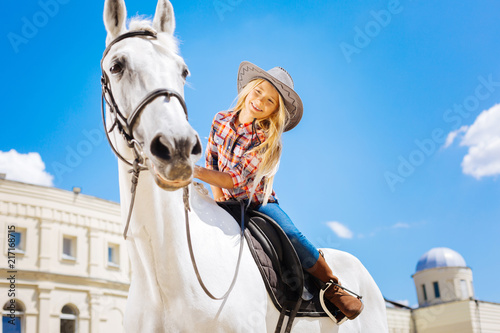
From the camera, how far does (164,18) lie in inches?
125

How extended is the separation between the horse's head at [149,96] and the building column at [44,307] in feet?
82.0

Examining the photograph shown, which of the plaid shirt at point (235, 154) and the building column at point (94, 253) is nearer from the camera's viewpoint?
the plaid shirt at point (235, 154)

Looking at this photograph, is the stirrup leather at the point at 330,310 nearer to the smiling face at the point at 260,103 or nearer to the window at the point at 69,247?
the smiling face at the point at 260,103

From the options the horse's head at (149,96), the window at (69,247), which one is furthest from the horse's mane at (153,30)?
the window at (69,247)

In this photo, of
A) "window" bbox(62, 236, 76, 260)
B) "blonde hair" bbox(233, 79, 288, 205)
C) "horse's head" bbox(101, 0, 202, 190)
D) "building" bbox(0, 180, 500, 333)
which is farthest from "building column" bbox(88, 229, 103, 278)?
"horse's head" bbox(101, 0, 202, 190)

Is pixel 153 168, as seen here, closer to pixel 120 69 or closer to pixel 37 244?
pixel 120 69

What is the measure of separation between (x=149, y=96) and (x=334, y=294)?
177 centimetres

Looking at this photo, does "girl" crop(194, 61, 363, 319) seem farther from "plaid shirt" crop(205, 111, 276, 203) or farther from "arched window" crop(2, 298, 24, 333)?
"arched window" crop(2, 298, 24, 333)

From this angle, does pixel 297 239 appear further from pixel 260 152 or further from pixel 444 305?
pixel 444 305

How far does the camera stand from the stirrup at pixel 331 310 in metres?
3.40

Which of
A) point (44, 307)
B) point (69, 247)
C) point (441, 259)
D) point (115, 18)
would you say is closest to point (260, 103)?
point (115, 18)

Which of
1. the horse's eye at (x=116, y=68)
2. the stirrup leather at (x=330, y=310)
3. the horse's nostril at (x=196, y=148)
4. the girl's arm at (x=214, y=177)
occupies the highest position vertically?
the horse's eye at (x=116, y=68)

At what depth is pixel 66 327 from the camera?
26.8 metres

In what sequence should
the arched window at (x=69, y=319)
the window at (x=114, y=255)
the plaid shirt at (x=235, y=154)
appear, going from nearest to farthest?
1. the plaid shirt at (x=235, y=154)
2. the arched window at (x=69, y=319)
3. the window at (x=114, y=255)
